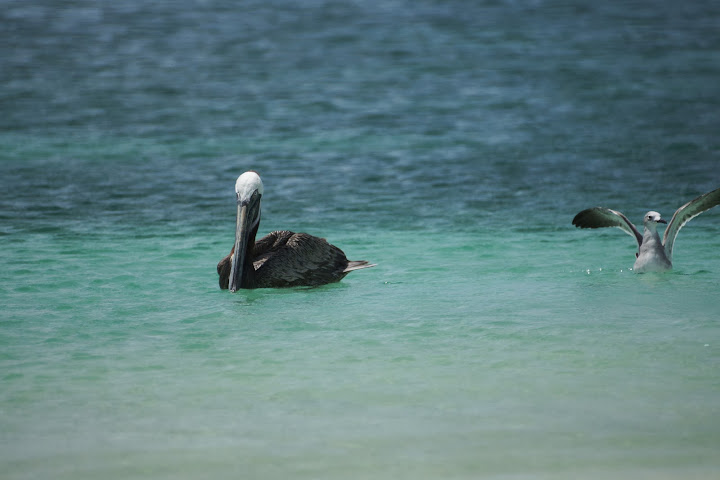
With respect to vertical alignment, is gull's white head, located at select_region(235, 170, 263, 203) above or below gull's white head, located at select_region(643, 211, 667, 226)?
above

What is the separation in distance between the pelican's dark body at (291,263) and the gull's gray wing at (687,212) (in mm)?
2409

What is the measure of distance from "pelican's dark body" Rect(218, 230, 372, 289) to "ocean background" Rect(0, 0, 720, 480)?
0.14 meters

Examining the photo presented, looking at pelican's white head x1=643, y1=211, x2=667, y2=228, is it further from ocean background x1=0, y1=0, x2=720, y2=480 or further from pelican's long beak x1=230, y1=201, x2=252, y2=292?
pelican's long beak x1=230, y1=201, x2=252, y2=292

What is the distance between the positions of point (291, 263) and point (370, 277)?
72cm

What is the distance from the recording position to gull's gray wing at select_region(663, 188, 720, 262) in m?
7.68

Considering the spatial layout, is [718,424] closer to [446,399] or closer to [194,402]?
[446,399]

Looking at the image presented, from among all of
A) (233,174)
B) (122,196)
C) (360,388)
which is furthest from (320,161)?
(360,388)

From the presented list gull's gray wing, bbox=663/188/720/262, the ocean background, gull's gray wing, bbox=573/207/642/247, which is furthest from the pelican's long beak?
gull's gray wing, bbox=663/188/720/262

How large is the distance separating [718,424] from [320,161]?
10662mm

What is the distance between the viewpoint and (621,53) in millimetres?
24406

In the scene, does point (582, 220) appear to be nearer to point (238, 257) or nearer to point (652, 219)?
point (652, 219)

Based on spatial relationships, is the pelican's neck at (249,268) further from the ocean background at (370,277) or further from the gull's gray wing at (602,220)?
the gull's gray wing at (602,220)

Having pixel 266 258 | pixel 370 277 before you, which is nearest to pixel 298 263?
pixel 266 258

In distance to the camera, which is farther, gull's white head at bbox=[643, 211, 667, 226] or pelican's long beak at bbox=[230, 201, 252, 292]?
gull's white head at bbox=[643, 211, 667, 226]
